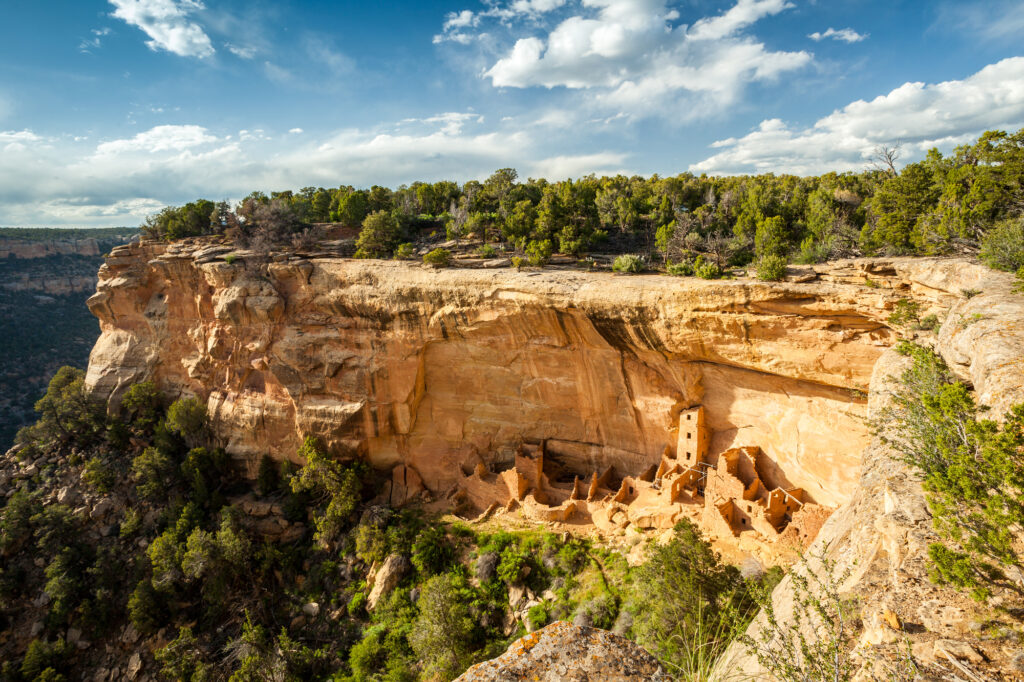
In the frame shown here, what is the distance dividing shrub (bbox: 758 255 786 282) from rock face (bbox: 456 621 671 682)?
46.5ft

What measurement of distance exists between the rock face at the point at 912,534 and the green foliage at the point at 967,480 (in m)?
0.24

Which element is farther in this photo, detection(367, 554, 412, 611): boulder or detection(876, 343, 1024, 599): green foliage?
detection(367, 554, 412, 611): boulder

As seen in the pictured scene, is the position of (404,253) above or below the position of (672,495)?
above

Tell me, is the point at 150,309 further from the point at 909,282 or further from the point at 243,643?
the point at 909,282

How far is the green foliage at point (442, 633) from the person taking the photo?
1509cm

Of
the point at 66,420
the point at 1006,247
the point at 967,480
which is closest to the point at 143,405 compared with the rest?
the point at 66,420

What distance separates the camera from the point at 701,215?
26.4 metres

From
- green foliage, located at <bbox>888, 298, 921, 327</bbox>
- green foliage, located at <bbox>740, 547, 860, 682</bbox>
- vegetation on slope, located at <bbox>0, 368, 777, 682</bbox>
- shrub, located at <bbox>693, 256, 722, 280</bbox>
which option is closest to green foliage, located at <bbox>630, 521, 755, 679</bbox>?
vegetation on slope, located at <bbox>0, 368, 777, 682</bbox>

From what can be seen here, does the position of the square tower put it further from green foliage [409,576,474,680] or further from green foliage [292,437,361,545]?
green foliage [292,437,361,545]

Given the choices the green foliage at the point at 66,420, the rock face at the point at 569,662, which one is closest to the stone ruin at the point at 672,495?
the rock face at the point at 569,662

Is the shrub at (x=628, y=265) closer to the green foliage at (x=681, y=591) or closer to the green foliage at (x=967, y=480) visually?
the green foliage at (x=681, y=591)

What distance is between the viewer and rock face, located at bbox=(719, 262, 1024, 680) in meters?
4.77

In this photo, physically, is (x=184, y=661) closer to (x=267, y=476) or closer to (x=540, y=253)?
(x=267, y=476)

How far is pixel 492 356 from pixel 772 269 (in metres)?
11.6
